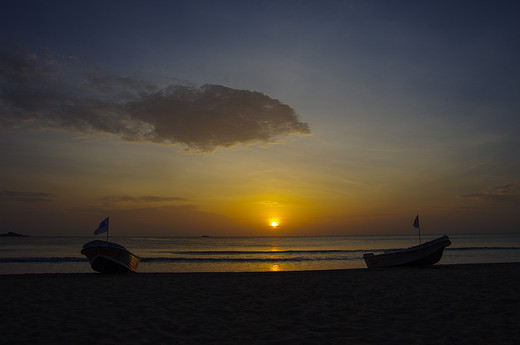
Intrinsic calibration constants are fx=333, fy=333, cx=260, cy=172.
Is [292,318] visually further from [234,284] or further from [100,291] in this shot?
[100,291]

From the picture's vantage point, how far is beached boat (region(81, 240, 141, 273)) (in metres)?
17.6

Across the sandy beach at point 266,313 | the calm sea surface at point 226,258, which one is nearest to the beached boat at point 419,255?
the calm sea surface at point 226,258

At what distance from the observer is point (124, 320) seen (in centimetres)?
745

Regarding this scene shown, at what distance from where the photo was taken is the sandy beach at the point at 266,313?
6.11 m

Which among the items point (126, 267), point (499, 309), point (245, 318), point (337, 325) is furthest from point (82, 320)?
point (126, 267)

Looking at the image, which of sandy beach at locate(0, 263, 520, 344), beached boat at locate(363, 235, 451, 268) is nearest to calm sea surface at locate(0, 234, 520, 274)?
beached boat at locate(363, 235, 451, 268)

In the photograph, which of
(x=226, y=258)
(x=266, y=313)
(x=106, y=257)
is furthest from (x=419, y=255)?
(x=226, y=258)

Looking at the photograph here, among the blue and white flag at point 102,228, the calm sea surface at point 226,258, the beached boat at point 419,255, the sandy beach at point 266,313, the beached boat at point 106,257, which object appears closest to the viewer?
the sandy beach at point 266,313

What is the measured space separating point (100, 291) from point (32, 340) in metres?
5.59

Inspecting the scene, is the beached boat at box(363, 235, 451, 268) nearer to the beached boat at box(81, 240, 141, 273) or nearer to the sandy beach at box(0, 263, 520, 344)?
the sandy beach at box(0, 263, 520, 344)

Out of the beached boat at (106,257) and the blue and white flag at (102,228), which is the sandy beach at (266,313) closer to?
the beached boat at (106,257)

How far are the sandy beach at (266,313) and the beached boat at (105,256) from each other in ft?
16.9

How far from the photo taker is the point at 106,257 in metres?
17.8

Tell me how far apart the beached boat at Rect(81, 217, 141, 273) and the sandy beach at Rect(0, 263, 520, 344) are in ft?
16.9
